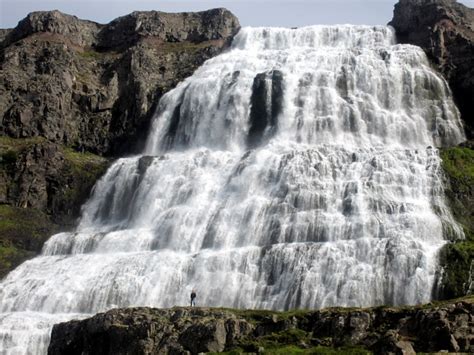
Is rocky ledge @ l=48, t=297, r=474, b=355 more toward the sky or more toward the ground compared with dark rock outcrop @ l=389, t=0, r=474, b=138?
more toward the ground

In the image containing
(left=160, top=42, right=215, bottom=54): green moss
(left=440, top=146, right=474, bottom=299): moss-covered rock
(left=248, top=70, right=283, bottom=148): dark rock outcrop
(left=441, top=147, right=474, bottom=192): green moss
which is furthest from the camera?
(left=160, top=42, right=215, bottom=54): green moss

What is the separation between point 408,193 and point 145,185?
25.1 meters

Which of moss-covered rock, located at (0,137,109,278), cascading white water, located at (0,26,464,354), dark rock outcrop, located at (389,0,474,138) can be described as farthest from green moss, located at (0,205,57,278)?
dark rock outcrop, located at (389,0,474,138)

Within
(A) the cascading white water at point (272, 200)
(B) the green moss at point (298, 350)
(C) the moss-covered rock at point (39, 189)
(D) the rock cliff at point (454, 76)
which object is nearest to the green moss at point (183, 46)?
(A) the cascading white water at point (272, 200)

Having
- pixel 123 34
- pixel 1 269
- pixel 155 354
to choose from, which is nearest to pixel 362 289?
pixel 155 354

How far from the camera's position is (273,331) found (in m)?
39.2

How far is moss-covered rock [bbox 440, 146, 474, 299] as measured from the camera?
162 feet

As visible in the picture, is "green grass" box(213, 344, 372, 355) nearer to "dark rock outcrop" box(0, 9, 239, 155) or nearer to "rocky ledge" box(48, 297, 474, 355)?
"rocky ledge" box(48, 297, 474, 355)

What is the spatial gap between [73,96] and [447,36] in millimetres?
44970

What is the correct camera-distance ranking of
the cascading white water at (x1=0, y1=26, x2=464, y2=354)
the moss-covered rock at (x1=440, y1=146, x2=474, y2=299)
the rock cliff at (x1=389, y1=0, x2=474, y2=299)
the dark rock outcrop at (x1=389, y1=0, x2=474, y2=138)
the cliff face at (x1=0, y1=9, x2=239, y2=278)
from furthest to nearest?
the dark rock outcrop at (x1=389, y1=0, x2=474, y2=138), the cliff face at (x1=0, y1=9, x2=239, y2=278), the cascading white water at (x1=0, y1=26, x2=464, y2=354), the rock cliff at (x1=389, y1=0, x2=474, y2=299), the moss-covered rock at (x1=440, y1=146, x2=474, y2=299)

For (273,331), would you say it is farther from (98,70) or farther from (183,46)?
(183,46)

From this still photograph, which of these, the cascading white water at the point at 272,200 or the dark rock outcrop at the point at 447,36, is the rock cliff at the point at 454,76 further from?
the cascading white water at the point at 272,200

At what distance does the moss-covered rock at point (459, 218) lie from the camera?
49375 mm

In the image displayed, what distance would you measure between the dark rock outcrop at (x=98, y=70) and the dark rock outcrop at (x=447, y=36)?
24.6 metres
